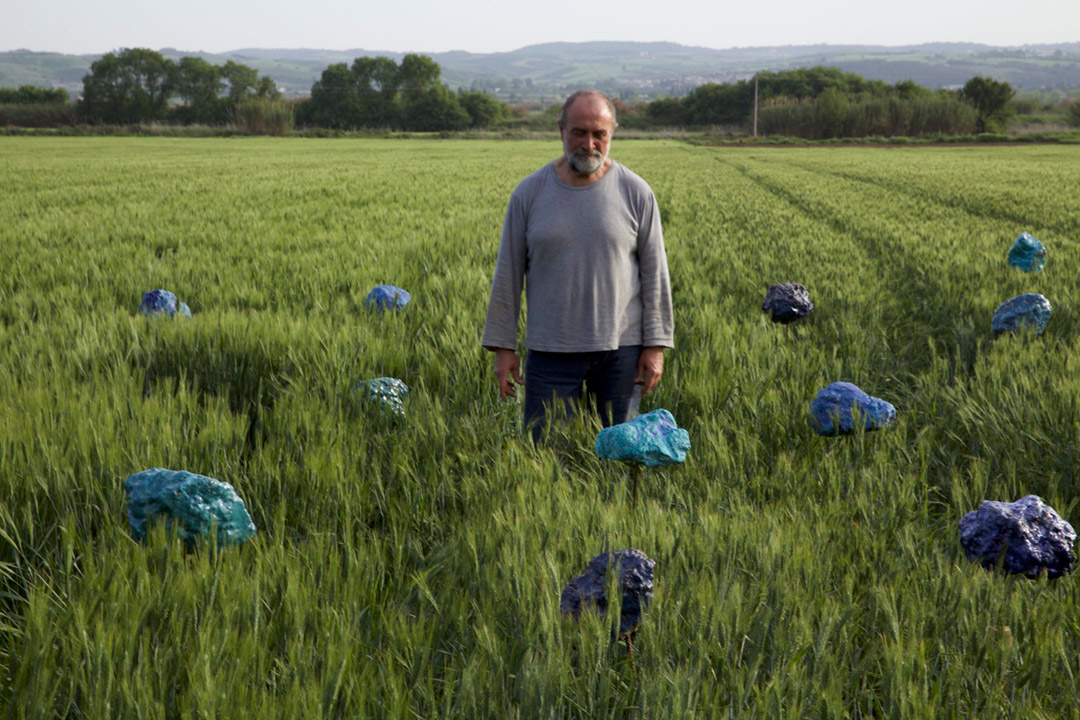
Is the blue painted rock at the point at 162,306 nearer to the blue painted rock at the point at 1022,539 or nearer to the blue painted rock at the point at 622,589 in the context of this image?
the blue painted rock at the point at 622,589

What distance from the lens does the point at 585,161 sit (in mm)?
2537

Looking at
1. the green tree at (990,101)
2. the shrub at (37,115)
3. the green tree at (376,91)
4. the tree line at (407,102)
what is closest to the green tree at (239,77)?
the tree line at (407,102)

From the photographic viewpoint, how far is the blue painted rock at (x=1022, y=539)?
5.27 ft

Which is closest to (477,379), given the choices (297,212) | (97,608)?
(97,608)

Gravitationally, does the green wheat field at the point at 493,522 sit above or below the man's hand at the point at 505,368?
below

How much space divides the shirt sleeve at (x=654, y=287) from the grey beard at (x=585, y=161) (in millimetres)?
306

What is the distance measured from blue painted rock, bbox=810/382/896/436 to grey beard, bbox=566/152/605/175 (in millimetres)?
1083

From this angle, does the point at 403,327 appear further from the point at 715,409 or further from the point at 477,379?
the point at 715,409

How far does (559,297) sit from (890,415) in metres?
1.18

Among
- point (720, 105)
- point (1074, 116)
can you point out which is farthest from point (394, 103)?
point (1074, 116)

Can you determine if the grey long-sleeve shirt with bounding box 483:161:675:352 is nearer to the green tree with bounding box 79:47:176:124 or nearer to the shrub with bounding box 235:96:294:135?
the shrub with bounding box 235:96:294:135

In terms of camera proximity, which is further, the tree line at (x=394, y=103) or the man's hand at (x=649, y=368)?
the tree line at (x=394, y=103)

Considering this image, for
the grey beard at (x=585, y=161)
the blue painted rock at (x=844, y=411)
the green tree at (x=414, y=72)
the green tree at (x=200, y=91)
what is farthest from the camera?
the green tree at (x=414, y=72)

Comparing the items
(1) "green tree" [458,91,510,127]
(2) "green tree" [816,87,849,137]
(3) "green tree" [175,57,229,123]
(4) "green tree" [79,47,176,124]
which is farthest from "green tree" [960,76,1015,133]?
(4) "green tree" [79,47,176,124]
